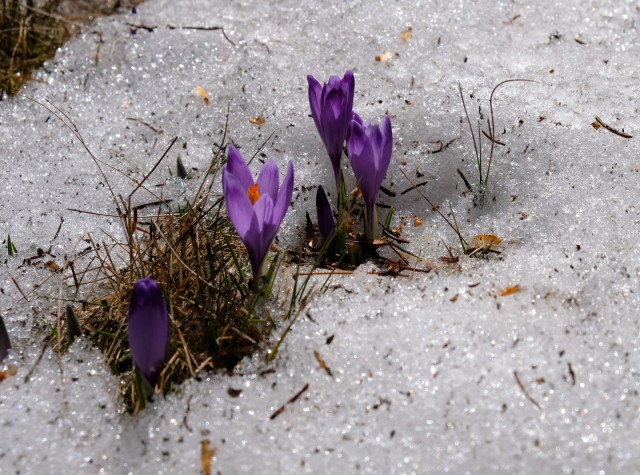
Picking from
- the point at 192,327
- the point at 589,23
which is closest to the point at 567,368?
the point at 192,327

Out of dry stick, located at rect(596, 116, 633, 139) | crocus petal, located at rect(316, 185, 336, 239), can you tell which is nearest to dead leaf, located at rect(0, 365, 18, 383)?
crocus petal, located at rect(316, 185, 336, 239)

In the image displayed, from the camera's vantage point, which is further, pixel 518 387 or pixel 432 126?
pixel 432 126

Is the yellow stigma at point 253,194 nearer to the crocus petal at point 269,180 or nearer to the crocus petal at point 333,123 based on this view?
the crocus petal at point 269,180

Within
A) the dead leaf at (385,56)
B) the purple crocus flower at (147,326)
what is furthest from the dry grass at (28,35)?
the purple crocus flower at (147,326)

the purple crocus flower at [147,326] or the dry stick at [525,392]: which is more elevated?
the purple crocus flower at [147,326]

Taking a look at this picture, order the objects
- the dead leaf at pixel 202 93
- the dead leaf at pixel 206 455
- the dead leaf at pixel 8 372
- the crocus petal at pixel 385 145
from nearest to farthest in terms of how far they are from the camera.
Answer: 1. the dead leaf at pixel 206 455
2. the dead leaf at pixel 8 372
3. the crocus petal at pixel 385 145
4. the dead leaf at pixel 202 93

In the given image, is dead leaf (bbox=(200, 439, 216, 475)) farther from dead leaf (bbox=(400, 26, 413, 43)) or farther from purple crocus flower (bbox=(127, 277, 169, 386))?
dead leaf (bbox=(400, 26, 413, 43))

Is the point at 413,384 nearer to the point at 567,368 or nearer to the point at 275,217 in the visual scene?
the point at 567,368

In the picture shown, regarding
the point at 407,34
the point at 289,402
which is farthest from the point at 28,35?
the point at 289,402
